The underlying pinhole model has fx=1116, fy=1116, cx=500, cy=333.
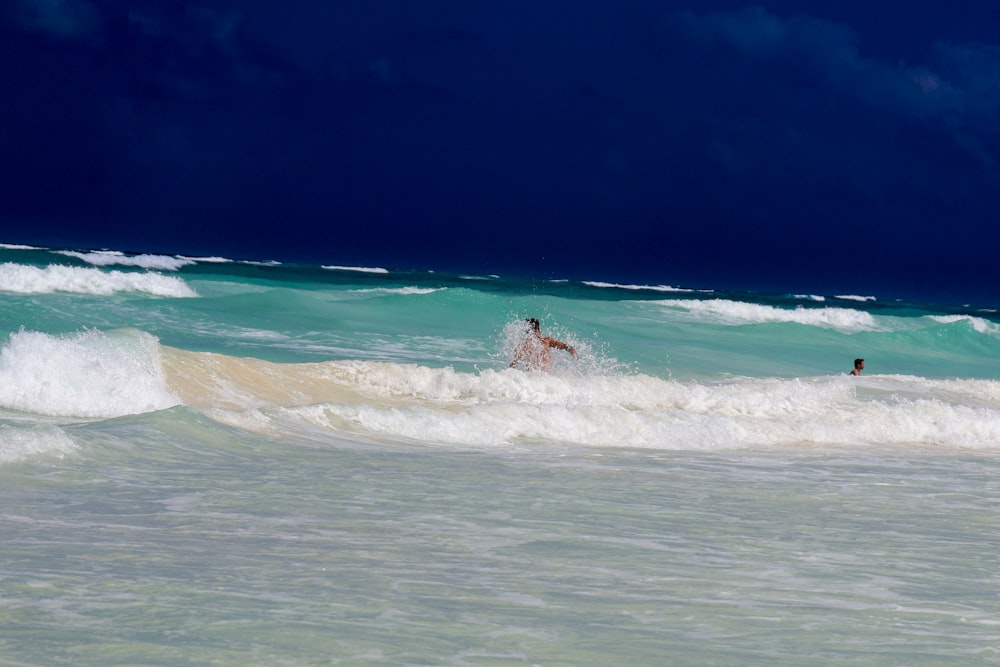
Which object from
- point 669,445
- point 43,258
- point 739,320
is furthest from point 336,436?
point 43,258

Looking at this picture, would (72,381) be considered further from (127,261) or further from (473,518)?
(127,261)

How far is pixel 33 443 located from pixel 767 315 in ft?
120

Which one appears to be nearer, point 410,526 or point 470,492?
point 410,526

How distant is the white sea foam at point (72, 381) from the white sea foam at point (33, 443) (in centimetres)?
273

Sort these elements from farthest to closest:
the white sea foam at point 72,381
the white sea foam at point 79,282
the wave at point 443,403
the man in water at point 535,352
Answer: the white sea foam at point 79,282 < the man in water at point 535,352 < the wave at point 443,403 < the white sea foam at point 72,381

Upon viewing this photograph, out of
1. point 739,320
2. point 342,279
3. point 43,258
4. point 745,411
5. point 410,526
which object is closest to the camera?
point 410,526

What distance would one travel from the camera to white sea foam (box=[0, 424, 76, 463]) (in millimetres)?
7449

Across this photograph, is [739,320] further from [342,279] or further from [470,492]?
[470,492]

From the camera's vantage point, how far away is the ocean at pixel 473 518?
167 inches

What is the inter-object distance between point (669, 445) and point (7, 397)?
6465mm

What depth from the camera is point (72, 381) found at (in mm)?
10969

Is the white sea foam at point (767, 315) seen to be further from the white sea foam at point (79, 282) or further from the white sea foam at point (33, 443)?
the white sea foam at point (33, 443)

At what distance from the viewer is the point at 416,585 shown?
498 centimetres

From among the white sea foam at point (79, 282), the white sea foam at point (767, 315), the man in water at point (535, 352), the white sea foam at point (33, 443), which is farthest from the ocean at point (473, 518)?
the white sea foam at point (767, 315)
